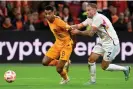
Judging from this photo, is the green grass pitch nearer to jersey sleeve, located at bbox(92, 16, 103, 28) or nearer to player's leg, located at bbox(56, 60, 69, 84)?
player's leg, located at bbox(56, 60, 69, 84)

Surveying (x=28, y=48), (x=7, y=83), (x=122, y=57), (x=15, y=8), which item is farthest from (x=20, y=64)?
(x=7, y=83)

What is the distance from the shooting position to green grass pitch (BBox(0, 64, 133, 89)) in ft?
42.3

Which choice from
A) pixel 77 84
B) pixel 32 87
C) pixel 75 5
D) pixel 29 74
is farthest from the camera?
pixel 75 5

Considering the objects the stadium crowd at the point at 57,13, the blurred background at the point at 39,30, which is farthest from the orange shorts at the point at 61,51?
the stadium crowd at the point at 57,13

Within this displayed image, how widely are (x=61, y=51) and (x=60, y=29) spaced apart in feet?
1.81

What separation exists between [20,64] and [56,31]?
629 centimetres

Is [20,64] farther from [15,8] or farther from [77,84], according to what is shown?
[77,84]

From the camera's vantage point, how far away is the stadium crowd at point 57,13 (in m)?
20.3

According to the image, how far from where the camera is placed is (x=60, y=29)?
528 inches

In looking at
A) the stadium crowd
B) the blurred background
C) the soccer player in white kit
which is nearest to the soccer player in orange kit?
the soccer player in white kit

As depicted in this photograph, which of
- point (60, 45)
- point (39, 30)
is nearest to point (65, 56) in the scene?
point (60, 45)

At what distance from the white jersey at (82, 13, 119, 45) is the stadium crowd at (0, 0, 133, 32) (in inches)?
262

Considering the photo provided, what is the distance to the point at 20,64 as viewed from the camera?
19516mm

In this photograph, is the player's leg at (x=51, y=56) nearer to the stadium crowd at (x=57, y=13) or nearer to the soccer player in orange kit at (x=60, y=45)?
the soccer player in orange kit at (x=60, y=45)
